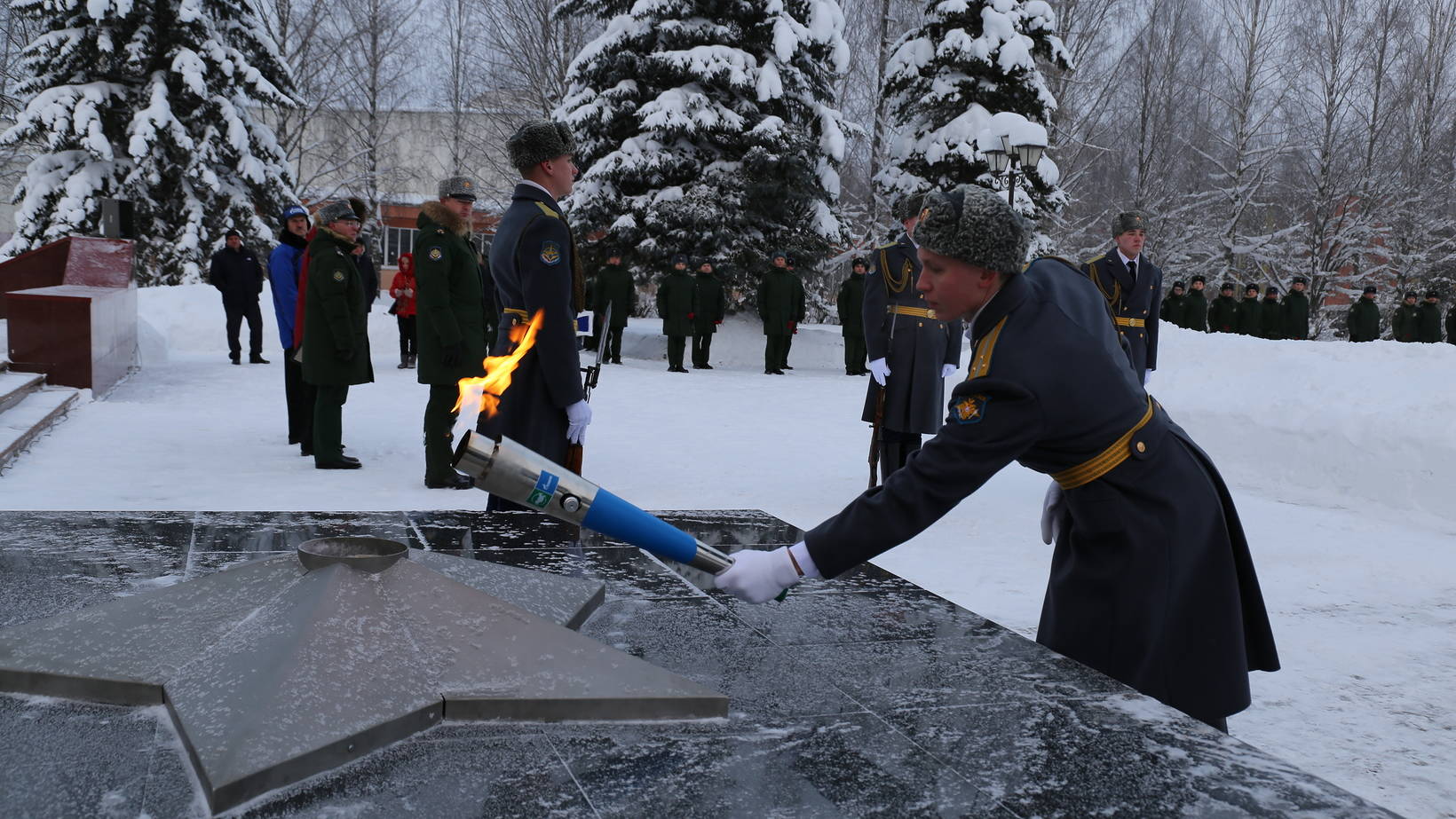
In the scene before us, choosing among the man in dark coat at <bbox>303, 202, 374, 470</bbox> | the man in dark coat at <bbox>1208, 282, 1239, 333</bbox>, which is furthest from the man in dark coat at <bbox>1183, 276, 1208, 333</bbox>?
the man in dark coat at <bbox>303, 202, 374, 470</bbox>

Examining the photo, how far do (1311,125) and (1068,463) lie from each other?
107 feet

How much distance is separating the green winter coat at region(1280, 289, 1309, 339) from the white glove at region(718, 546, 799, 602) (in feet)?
73.6

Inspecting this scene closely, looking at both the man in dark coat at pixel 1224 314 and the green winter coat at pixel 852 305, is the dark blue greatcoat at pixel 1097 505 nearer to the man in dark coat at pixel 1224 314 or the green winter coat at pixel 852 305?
the green winter coat at pixel 852 305

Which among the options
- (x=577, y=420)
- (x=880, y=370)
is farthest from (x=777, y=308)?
(x=577, y=420)

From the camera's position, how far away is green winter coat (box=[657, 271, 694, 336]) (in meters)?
17.1

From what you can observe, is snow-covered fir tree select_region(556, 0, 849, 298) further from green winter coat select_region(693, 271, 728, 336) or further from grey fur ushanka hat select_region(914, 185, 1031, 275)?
grey fur ushanka hat select_region(914, 185, 1031, 275)

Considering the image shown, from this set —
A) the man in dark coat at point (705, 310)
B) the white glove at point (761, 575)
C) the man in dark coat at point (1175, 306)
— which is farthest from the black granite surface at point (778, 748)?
A: the man in dark coat at point (1175, 306)

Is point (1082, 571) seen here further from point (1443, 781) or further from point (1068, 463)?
point (1443, 781)

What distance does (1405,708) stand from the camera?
4004 mm

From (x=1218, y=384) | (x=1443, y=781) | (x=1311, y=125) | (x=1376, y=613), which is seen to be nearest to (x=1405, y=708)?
(x=1443, y=781)

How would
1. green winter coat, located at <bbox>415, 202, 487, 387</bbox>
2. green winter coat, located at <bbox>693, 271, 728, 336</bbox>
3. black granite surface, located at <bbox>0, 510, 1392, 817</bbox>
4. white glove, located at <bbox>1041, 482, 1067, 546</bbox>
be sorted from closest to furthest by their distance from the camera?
1. black granite surface, located at <bbox>0, 510, 1392, 817</bbox>
2. white glove, located at <bbox>1041, 482, 1067, 546</bbox>
3. green winter coat, located at <bbox>415, 202, 487, 387</bbox>
4. green winter coat, located at <bbox>693, 271, 728, 336</bbox>

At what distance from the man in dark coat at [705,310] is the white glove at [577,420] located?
40.9 ft

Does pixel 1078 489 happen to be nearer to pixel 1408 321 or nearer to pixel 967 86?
pixel 967 86

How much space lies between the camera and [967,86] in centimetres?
2167
